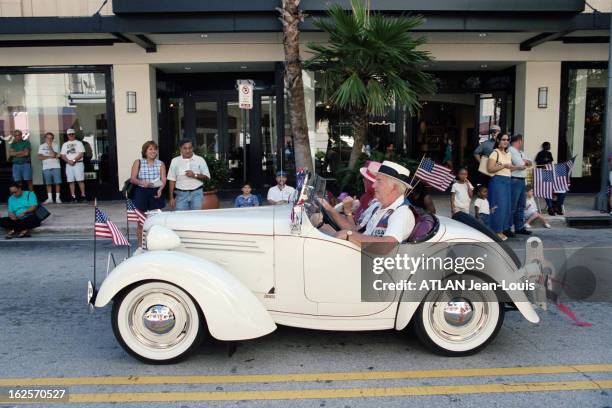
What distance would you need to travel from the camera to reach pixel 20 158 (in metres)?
13.4

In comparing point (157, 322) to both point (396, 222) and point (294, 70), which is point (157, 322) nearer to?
point (396, 222)

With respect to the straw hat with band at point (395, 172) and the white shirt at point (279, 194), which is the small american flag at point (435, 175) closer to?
the straw hat with band at point (395, 172)

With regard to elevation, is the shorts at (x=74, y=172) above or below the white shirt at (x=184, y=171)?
below

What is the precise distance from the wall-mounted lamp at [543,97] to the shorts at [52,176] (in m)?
12.5

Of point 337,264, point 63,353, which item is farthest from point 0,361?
point 337,264

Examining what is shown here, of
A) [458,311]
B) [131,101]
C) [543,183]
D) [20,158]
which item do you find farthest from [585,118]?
[20,158]

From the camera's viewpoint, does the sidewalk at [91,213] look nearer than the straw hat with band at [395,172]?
No

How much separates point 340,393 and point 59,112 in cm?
1295

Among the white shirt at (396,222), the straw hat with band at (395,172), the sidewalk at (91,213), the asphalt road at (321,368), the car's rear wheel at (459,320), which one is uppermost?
the straw hat with band at (395,172)

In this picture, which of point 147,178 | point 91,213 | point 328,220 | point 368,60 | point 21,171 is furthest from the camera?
point 21,171

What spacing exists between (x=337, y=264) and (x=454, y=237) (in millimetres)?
924

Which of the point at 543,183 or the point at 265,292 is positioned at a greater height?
the point at 543,183

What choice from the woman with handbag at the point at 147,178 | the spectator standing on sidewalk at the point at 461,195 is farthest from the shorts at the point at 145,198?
the spectator standing on sidewalk at the point at 461,195

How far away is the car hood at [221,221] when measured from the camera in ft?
13.3
